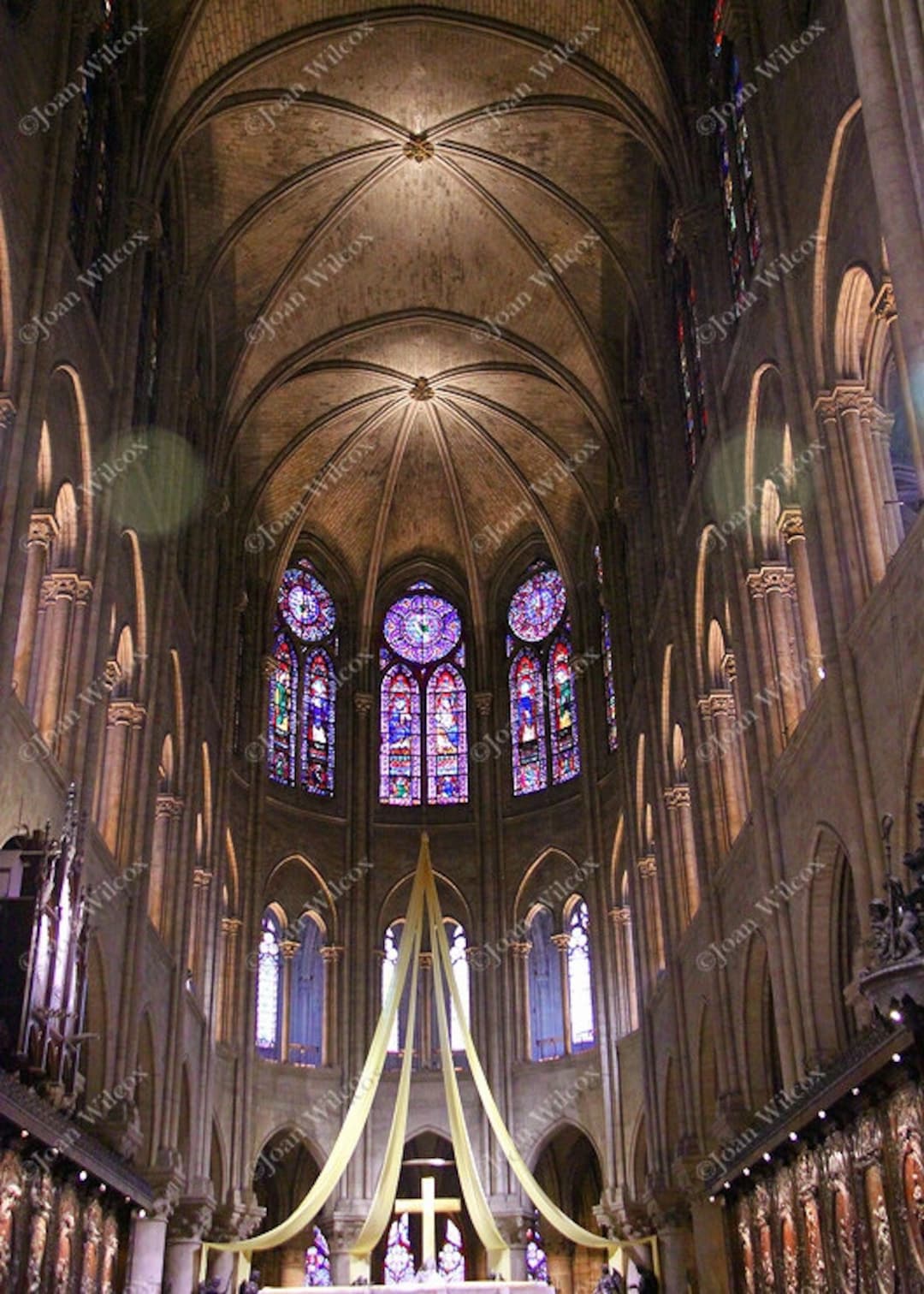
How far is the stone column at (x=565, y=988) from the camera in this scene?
112 ft

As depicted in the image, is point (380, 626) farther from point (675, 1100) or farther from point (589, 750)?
point (675, 1100)

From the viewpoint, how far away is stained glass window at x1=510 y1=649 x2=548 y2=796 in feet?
122

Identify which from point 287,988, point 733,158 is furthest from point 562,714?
point 733,158

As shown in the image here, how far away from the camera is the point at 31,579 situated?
18.4 m

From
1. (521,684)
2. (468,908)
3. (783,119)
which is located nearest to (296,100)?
(783,119)

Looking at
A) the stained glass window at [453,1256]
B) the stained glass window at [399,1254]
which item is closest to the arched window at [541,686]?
the stained glass window at [453,1256]

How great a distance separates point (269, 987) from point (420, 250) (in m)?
16.9

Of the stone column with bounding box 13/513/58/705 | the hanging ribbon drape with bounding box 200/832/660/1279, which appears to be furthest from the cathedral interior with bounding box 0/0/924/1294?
the hanging ribbon drape with bounding box 200/832/660/1279

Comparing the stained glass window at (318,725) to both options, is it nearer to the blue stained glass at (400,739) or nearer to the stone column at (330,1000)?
the blue stained glass at (400,739)

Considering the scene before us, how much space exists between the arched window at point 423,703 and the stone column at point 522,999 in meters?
4.33

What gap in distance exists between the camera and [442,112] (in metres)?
28.2

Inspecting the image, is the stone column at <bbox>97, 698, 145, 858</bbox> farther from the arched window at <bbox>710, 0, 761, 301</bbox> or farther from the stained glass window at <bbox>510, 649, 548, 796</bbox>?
the stained glass window at <bbox>510, 649, 548, 796</bbox>

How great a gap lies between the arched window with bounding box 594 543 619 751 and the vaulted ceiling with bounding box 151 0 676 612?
124cm

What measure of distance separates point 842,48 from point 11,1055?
13250 mm
